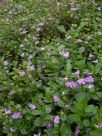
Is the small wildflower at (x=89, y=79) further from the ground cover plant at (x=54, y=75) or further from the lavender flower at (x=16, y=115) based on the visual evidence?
the lavender flower at (x=16, y=115)

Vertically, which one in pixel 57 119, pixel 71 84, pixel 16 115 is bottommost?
pixel 16 115

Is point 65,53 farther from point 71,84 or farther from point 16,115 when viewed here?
point 16,115

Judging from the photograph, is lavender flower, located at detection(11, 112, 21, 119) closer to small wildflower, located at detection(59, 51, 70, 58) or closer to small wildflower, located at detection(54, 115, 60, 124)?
small wildflower, located at detection(54, 115, 60, 124)

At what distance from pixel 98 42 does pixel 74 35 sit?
28 centimetres

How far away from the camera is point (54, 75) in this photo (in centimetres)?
249

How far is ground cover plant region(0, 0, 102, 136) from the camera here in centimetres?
211

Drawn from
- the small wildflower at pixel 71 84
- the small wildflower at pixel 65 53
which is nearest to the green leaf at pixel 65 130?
the small wildflower at pixel 71 84

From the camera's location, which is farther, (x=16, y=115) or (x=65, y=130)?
(x=16, y=115)

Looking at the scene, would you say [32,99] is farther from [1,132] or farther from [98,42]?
[98,42]

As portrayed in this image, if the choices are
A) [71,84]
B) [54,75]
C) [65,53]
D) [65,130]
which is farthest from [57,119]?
[65,53]

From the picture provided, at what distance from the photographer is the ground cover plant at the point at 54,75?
2113mm

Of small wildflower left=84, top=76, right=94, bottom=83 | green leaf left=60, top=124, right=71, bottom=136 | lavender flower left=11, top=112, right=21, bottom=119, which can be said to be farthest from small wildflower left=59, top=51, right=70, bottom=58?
green leaf left=60, top=124, right=71, bottom=136

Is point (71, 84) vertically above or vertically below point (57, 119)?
above

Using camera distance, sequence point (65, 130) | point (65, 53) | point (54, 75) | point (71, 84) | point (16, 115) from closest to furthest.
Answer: point (65, 130), point (71, 84), point (16, 115), point (54, 75), point (65, 53)
